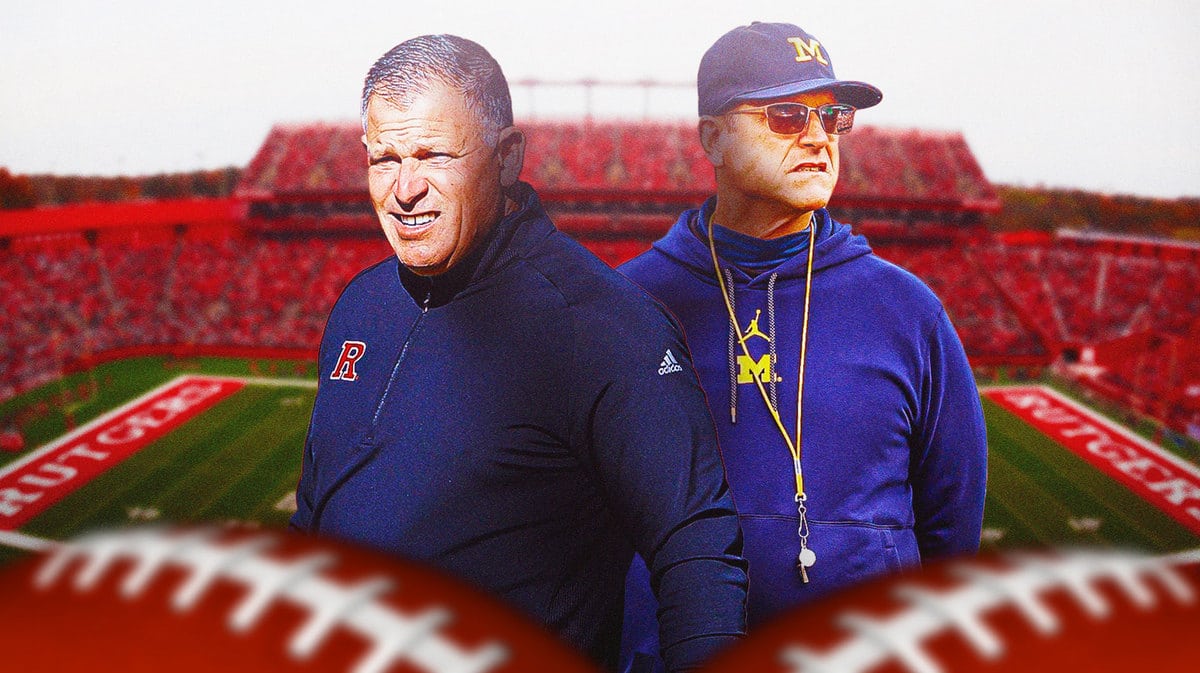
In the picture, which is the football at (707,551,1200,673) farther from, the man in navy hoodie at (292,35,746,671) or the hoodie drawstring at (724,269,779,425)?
the hoodie drawstring at (724,269,779,425)

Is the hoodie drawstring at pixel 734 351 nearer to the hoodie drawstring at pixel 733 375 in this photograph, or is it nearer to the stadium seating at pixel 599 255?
the hoodie drawstring at pixel 733 375

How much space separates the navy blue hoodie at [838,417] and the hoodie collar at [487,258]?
0.30 metres

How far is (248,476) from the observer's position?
703cm

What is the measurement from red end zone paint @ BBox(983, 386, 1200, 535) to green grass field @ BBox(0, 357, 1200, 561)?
14 cm

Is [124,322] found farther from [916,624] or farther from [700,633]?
[916,624]

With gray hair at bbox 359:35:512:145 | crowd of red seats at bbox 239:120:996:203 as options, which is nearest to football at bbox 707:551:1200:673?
gray hair at bbox 359:35:512:145

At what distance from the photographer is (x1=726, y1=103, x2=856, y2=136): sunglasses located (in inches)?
54.3

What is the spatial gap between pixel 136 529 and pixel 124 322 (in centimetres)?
885

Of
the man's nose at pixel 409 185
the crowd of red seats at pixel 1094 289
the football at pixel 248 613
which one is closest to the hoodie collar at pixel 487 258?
the man's nose at pixel 409 185

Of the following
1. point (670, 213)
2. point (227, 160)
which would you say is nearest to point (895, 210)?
point (670, 213)

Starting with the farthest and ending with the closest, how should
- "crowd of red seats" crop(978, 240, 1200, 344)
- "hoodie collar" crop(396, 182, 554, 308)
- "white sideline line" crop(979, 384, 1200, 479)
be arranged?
"white sideline line" crop(979, 384, 1200, 479)
"crowd of red seats" crop(978, 240, 1200, 344)
"hoodie collar" crop(396, 182, 554, 308)

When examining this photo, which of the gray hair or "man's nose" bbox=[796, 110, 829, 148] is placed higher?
the gray hair

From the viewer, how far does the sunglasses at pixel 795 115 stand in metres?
1.38

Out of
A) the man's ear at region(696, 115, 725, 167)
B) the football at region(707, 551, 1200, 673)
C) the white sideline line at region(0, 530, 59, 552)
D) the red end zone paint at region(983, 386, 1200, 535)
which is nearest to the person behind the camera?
the football at region(707, 551, 1200, 673)
